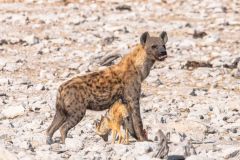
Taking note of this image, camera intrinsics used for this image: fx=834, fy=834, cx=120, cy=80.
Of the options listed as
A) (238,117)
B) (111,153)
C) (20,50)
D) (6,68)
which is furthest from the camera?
(20,50)

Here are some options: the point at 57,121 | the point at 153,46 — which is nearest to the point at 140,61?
the point at 153,46

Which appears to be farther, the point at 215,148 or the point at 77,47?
the point at 77,47

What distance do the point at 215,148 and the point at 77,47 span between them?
10.4 m

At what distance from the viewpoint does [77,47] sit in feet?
66.8

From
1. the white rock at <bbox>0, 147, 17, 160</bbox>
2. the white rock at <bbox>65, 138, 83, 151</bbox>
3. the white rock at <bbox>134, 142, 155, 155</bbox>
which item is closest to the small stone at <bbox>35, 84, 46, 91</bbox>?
the white rock at <bbox>65, 138, 83, 151</bbox>

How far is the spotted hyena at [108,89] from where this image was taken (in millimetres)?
10383

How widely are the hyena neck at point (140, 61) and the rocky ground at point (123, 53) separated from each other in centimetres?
89

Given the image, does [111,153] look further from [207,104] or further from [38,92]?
[38,92]

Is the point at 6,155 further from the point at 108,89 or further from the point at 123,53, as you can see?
the point at 123,53

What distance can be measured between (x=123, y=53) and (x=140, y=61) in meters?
8.04

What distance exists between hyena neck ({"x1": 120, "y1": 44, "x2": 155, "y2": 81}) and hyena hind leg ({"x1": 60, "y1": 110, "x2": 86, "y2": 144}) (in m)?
1.13

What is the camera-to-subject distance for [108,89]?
10602 mm


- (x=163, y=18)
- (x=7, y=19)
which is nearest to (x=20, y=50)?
(x=7, y=19)

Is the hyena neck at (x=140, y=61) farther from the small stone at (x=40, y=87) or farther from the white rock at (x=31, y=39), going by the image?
the white rock at (x=31, y=39)
